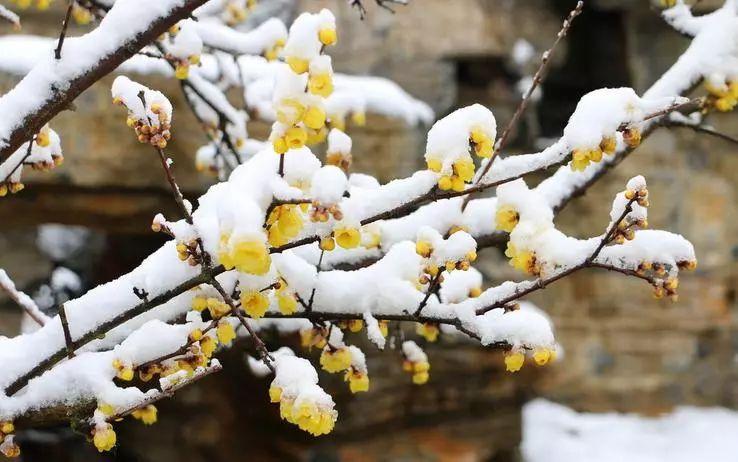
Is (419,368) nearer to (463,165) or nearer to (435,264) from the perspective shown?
(435,264)

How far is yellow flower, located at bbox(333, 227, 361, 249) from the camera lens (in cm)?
98

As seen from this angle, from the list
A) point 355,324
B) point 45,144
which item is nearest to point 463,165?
point 355,324

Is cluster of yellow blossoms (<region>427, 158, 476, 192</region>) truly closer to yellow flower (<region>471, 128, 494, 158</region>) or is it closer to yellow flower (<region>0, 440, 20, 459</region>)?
yellow flower (<region>471, 128, 494, 158</region>)

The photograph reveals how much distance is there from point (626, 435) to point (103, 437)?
11.9ft

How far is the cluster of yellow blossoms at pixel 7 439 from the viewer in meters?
1.15

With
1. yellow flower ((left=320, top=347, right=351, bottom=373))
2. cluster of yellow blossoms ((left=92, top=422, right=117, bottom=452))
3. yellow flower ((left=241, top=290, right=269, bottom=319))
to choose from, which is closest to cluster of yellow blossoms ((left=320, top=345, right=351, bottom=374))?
yellow flower ((left=320, top=347, right=351, bottom=373))

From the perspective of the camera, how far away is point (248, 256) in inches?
34.7

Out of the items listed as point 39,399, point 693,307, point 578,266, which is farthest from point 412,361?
point 693,307

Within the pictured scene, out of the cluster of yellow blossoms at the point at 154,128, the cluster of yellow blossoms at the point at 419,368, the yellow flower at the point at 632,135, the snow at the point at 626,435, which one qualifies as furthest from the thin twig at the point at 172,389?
the snow at the point at 626,435

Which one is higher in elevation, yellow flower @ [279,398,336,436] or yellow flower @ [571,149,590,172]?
yellow flower @ [571,149,590,172]

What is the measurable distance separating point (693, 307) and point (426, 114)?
2092mm

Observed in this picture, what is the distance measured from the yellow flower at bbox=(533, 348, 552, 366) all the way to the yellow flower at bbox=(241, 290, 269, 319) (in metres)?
0.44

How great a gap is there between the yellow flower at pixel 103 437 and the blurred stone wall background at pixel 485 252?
6.39 feet

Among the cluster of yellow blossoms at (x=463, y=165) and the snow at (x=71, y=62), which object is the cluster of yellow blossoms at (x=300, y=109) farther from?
the snow at (x=71, y=62)
